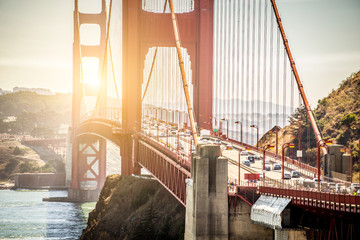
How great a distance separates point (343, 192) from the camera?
25.2 meters

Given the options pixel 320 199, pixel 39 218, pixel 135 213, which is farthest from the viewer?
pixel 39 218

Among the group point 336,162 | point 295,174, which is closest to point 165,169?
point 295,174

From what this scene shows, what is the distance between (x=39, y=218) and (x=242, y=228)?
44.7m

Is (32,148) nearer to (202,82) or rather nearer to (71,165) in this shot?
(71,165)

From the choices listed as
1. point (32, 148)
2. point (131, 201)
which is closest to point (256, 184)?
point (131, 201)

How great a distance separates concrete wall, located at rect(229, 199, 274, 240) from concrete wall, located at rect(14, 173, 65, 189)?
76.6 meters

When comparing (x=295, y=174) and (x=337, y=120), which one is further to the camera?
(x=337, y=120)

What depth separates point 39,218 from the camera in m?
69.8

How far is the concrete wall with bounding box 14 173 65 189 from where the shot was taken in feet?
339

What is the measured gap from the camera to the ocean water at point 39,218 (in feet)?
199

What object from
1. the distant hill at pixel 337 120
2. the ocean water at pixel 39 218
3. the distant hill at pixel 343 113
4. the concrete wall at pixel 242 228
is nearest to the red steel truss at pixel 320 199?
the concrete wall at pixel 242 228

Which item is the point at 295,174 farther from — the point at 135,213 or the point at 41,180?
the point at 41,180

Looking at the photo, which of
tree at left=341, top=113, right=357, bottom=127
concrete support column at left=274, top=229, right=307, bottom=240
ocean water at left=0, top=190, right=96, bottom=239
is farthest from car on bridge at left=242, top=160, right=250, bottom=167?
tree at left=341, top=113, right=357, bottom=127

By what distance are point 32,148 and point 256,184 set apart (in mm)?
131686
